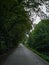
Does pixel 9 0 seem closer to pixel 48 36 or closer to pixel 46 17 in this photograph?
pixel 46 17

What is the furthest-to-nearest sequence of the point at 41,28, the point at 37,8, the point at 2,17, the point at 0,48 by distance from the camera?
1. the point at 41,28
2. the point at 0,48
3. the point at 2,17
4. the point at 37,8

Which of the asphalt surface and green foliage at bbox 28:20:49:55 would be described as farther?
green foliage at bbox 28:20:49:55

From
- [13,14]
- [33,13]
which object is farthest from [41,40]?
[33,13]

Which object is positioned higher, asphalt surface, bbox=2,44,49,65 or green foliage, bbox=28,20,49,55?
green foliage, bbox=28,20,49,55

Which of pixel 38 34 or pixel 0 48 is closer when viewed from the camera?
pixel 0 48

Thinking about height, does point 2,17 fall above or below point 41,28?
below

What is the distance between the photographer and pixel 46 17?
17.7 m

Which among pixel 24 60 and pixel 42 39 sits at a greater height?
pixel 42 39

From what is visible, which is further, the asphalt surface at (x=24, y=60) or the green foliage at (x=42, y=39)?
the green foliage at (x=42, y=39)

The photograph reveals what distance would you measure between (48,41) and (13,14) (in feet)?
88.9

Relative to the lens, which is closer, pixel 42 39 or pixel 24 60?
pixel 24 60

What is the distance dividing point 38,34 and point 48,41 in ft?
18.2

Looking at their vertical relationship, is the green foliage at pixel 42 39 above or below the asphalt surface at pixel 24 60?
above

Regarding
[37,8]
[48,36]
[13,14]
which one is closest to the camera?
[37,8]
